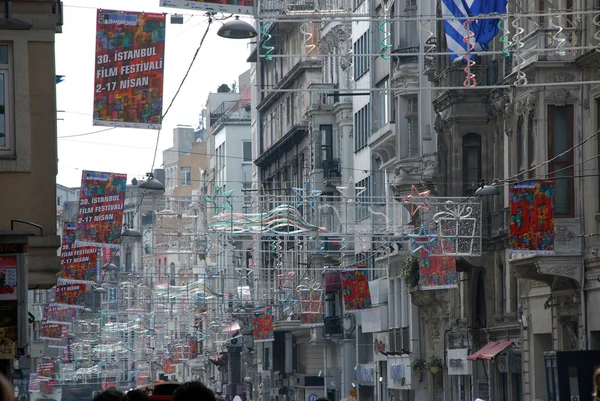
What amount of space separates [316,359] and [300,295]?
15.1 metres

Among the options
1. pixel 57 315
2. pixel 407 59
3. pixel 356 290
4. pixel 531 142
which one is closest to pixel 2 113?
pixel 531 142

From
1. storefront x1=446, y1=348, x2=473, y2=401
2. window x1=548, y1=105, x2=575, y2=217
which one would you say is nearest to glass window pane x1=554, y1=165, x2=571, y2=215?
window x1=548, y1=105, x2=575, y2=217

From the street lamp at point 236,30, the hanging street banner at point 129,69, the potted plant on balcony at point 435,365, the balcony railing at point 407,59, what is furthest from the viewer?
the balcony railing at point 407,59

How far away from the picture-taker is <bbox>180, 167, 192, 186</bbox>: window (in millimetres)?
152875

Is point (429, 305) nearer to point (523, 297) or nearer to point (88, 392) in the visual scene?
point (523, 297)

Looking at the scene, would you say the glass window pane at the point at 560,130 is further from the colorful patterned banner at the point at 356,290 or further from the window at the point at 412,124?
the window at the point at 412,124

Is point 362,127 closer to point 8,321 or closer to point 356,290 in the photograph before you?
point 356,290

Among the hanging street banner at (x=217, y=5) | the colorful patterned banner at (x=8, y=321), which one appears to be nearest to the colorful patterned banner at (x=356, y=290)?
the hanging street banner at (x=217, y=5)

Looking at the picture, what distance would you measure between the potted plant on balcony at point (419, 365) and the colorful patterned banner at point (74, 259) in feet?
61.1

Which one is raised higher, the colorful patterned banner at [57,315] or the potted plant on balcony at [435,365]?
the colorful patterned banner at [57,315]

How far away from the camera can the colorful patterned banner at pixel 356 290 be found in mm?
49750

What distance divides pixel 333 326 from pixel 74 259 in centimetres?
3449

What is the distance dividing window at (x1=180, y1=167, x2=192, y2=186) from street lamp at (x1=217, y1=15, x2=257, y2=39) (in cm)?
13063

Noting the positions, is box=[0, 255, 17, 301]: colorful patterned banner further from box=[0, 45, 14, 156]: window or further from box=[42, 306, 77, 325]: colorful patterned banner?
box=[42, 306, 77, 325]: colorful patterned banner
